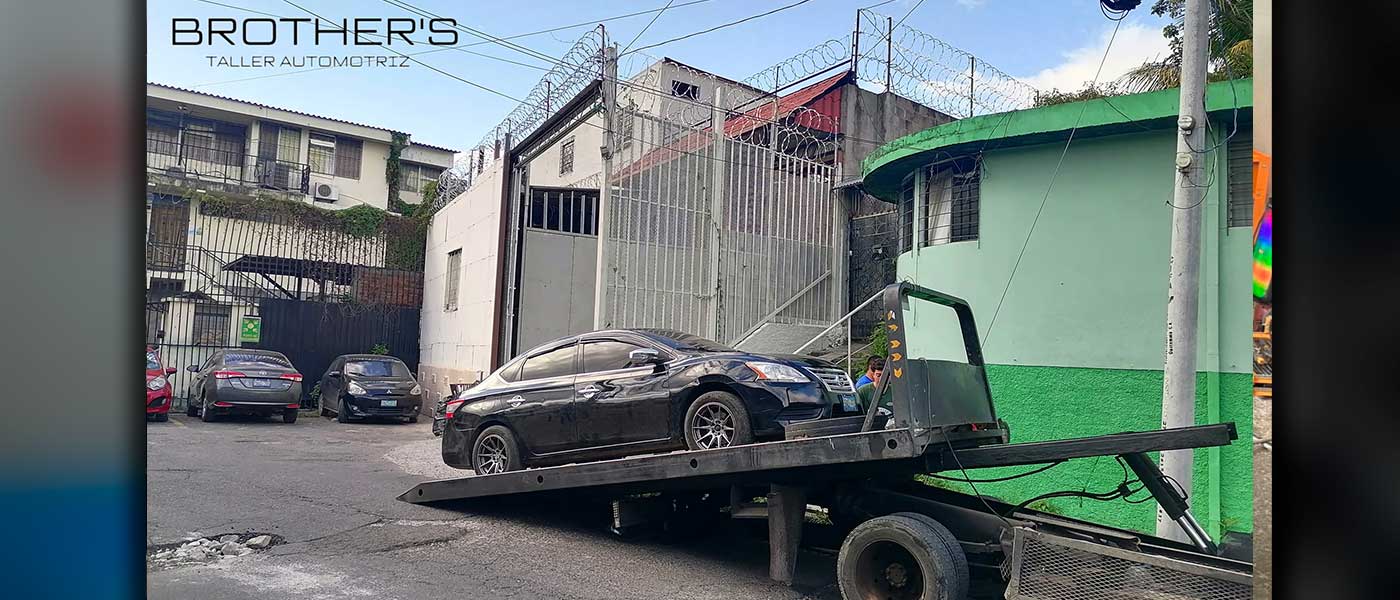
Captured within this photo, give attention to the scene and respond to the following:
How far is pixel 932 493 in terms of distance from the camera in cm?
610

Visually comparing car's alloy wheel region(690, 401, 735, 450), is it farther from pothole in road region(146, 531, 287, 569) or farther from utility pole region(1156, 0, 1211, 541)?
pothole in road region(146, 531, 287, 569)

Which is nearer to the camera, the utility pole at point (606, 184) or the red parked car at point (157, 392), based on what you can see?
the utility pole at point (606, 184)

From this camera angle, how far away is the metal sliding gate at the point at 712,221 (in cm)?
1187

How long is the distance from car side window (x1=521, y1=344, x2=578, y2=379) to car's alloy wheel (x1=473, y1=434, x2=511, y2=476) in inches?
25.4

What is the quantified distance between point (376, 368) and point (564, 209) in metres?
4.17

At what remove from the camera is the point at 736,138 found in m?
13.2

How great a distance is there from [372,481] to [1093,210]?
26.3ft

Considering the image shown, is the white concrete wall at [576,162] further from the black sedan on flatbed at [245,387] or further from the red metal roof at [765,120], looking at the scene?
the black sedan on flatbed at [245,387]

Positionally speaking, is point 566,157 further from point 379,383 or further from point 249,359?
point 249,359

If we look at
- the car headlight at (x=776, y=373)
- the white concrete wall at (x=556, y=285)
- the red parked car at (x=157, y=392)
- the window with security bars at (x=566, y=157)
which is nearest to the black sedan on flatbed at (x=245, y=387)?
the red parked car at (x=157, y=392)

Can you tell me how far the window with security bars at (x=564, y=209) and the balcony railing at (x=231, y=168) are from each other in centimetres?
518

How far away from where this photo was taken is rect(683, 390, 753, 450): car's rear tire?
239 inches

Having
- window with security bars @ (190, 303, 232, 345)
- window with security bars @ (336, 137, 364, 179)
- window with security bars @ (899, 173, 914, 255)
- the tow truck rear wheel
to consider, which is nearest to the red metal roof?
window with security bars @ (899, 173, 914, 255)
